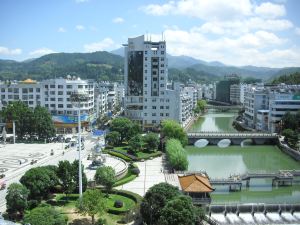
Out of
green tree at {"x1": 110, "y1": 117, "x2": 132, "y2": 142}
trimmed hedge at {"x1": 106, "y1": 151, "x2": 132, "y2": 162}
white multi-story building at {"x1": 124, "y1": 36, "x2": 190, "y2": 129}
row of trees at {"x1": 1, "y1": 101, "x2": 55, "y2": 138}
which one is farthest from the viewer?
white multi-story building at {"x1": 124, "y1": 36, "x2": 190, "y2": 129}

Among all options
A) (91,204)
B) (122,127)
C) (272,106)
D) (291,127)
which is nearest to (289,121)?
(291,127)

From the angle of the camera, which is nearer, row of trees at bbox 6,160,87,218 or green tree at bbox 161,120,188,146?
row of trees at bbox 6,160,87,218

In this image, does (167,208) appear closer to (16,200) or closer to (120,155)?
(16,200)

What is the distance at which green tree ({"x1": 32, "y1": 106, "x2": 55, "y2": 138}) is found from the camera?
2154 inches

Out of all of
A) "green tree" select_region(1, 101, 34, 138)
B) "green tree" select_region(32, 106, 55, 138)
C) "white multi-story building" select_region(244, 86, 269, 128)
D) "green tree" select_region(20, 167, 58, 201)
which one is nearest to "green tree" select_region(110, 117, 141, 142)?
"green tree" select_region(32, 106, 55, 138)

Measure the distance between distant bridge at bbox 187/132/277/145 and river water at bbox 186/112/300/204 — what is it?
1387mm

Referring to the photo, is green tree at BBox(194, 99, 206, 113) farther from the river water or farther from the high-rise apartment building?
the river water

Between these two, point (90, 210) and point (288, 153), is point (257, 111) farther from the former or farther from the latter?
point (90, 210)

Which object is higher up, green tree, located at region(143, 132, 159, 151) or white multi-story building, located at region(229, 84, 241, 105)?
white multi-story building, located at region(229, 84, 241, 105)

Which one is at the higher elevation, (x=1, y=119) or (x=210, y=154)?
(x=1, y=119)

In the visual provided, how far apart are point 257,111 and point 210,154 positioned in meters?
22.0

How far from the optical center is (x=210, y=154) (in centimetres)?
5359

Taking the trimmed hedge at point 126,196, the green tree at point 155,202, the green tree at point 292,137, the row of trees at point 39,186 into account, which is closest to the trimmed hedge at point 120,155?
the trimmed hedge at point 126,196

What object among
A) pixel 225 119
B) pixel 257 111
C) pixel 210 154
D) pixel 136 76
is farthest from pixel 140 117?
pixel 225 119
